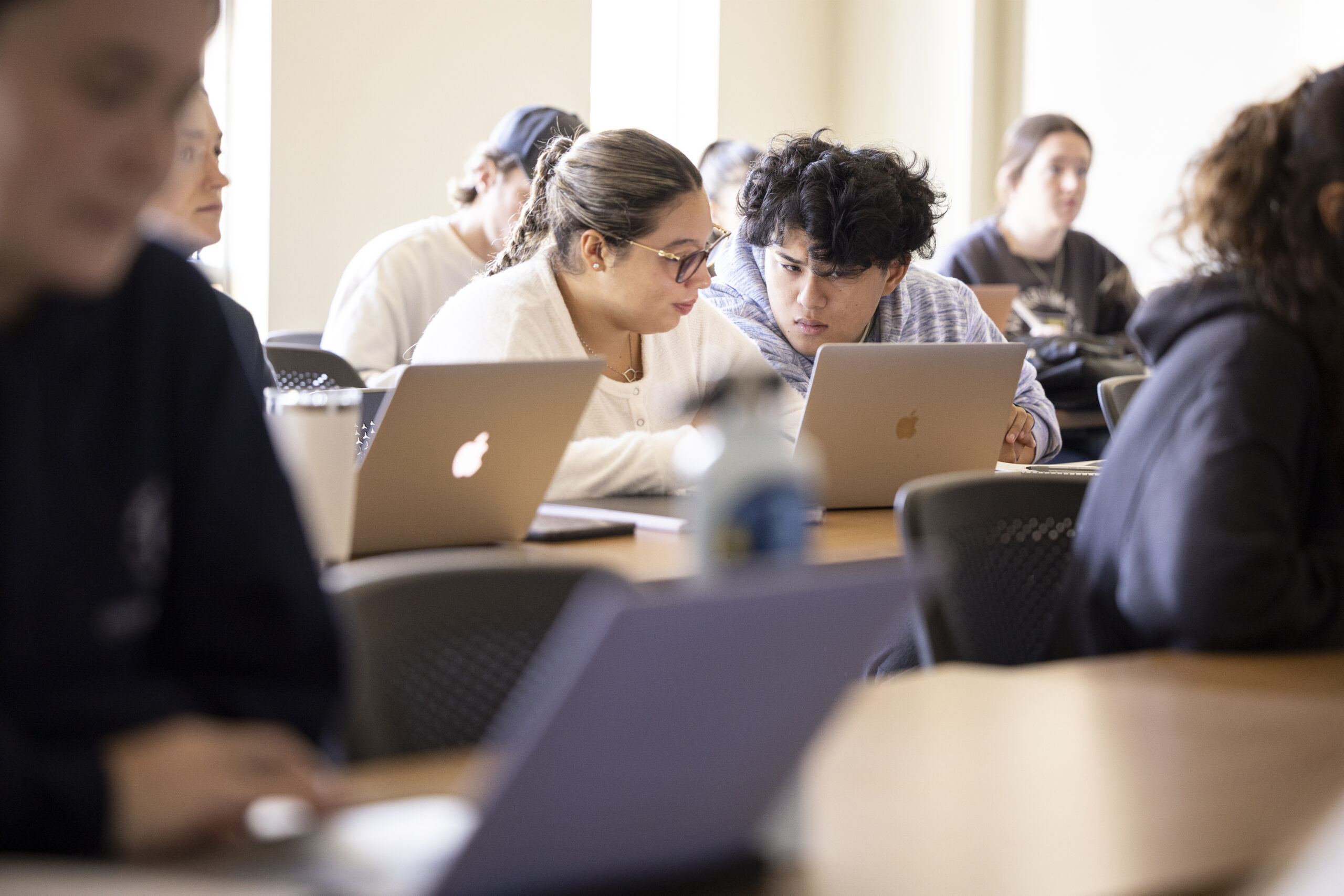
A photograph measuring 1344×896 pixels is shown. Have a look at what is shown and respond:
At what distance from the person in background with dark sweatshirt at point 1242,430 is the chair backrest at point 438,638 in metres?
0.52

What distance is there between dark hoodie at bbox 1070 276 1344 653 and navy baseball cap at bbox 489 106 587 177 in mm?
2787

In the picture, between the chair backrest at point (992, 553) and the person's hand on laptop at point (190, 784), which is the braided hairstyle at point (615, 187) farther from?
the person's hand on laptop at point (190, 784)

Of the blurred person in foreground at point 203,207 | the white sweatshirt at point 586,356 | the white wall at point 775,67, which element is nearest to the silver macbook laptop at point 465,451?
→ the white sweatshirt at point 586,356

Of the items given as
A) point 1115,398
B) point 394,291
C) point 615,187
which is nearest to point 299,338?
point 394,291

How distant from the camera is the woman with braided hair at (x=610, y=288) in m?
2.32

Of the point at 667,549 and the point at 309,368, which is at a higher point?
the point at 309,368

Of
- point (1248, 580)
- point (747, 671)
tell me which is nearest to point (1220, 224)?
point (1248, 580)

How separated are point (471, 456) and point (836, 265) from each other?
1056 millimetres

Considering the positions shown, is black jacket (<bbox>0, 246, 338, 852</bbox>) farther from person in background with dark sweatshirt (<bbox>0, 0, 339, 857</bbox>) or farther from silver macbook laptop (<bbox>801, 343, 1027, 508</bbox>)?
silver macbook laptop (<bbox>801, 343, 1027, 508</bbox>)

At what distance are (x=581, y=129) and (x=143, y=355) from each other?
2541mm

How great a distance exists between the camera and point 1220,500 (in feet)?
4.06

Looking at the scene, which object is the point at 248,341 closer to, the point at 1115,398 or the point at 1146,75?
the point at 1115,398

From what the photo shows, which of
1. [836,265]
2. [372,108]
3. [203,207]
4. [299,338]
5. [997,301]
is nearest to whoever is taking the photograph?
[203,207]

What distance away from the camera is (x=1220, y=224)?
1.42m
